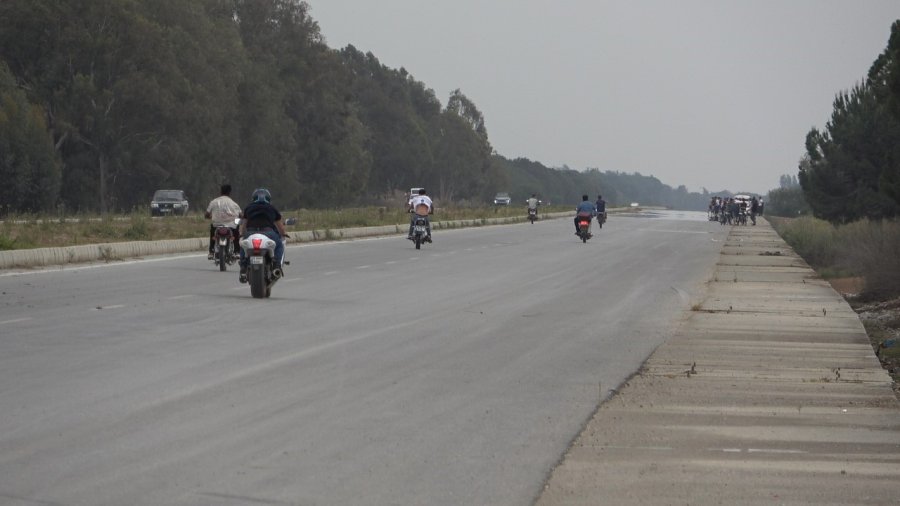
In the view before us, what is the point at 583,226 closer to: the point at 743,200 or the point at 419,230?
the point at 419,230

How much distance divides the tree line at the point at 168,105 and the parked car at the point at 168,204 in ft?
15.4

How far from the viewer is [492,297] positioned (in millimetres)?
23516

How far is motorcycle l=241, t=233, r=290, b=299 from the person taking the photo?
21.4 meters

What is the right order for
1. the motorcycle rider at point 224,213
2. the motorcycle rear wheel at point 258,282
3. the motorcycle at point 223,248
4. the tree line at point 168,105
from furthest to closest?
the tree line at point 168,105 < the motorcycle at point 223,248 < the motorcycle rider at point 224,213 < the motorcycle rear wheel at point 258,282

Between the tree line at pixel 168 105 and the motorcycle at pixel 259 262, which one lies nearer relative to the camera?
the motorcycle at pixel 259 262

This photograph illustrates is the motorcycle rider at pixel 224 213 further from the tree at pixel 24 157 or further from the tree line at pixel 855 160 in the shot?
the tree at pixel 24 157

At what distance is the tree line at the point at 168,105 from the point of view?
82.0 meters

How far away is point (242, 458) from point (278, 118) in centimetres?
9805

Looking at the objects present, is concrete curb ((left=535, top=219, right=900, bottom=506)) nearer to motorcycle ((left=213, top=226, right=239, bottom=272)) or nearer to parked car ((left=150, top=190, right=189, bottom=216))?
motorcycle ((left=213, top=226, right=239, bottom=272))

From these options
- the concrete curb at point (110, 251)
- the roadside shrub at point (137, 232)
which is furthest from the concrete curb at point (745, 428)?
the roadside shrub at point (137, 232)

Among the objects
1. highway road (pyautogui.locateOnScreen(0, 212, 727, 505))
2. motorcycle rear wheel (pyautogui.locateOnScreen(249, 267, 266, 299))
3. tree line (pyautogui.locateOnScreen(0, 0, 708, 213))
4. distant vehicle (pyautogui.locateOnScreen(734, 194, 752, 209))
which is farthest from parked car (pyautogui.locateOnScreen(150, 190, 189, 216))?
motorcycle rear wheel (pyautogui.locateOnScreen(249, 267, 266, 299))

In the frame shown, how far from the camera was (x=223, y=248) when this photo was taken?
2866cm

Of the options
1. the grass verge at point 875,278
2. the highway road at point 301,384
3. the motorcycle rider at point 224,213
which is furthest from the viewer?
the motorcycle rider at point 224,213

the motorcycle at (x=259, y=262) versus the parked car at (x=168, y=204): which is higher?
the motorcycle at (x=259, y=262)
